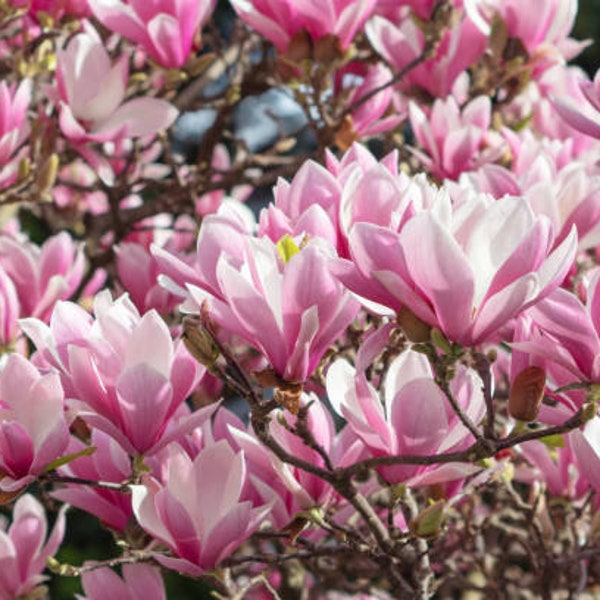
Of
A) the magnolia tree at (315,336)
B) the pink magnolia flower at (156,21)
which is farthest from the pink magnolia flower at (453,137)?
the pink magnolia flower at (156,21)

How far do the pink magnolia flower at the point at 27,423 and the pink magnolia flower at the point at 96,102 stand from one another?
0.57 metres

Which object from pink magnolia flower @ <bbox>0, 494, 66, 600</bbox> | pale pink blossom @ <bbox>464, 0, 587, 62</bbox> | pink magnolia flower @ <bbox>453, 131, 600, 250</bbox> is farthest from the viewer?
pale pink blossom @ <bbox>464, 0, 587, 62</bbox>

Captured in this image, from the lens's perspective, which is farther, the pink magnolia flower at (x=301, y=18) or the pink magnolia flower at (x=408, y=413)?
the pink magnolia flower at (x=301, y=18)

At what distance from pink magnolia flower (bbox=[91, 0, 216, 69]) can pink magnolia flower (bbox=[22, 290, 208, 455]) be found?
63 centimetres

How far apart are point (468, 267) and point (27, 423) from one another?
0.44 m

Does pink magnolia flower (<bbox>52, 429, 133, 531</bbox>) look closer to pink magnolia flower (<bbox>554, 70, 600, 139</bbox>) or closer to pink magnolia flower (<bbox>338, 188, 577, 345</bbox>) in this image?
pink magnolia flower (<bbox>338, 188, 577, 345</bbox>)

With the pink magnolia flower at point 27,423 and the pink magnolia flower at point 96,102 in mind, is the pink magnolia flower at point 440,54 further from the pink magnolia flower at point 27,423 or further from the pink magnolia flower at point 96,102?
the pink magnolia flower at point 27,423

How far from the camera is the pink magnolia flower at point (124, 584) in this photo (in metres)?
1.11

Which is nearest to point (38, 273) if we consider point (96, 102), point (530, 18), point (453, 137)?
point (96, 102)

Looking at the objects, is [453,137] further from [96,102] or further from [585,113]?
[96,102]

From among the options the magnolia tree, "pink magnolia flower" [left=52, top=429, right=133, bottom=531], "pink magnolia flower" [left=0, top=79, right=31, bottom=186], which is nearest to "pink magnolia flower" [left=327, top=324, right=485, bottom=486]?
the magnolia tree

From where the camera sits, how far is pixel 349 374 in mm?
975

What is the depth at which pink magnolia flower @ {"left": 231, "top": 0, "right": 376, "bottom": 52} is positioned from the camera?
4.56 feet

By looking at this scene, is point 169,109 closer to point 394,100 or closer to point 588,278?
point 394,100
